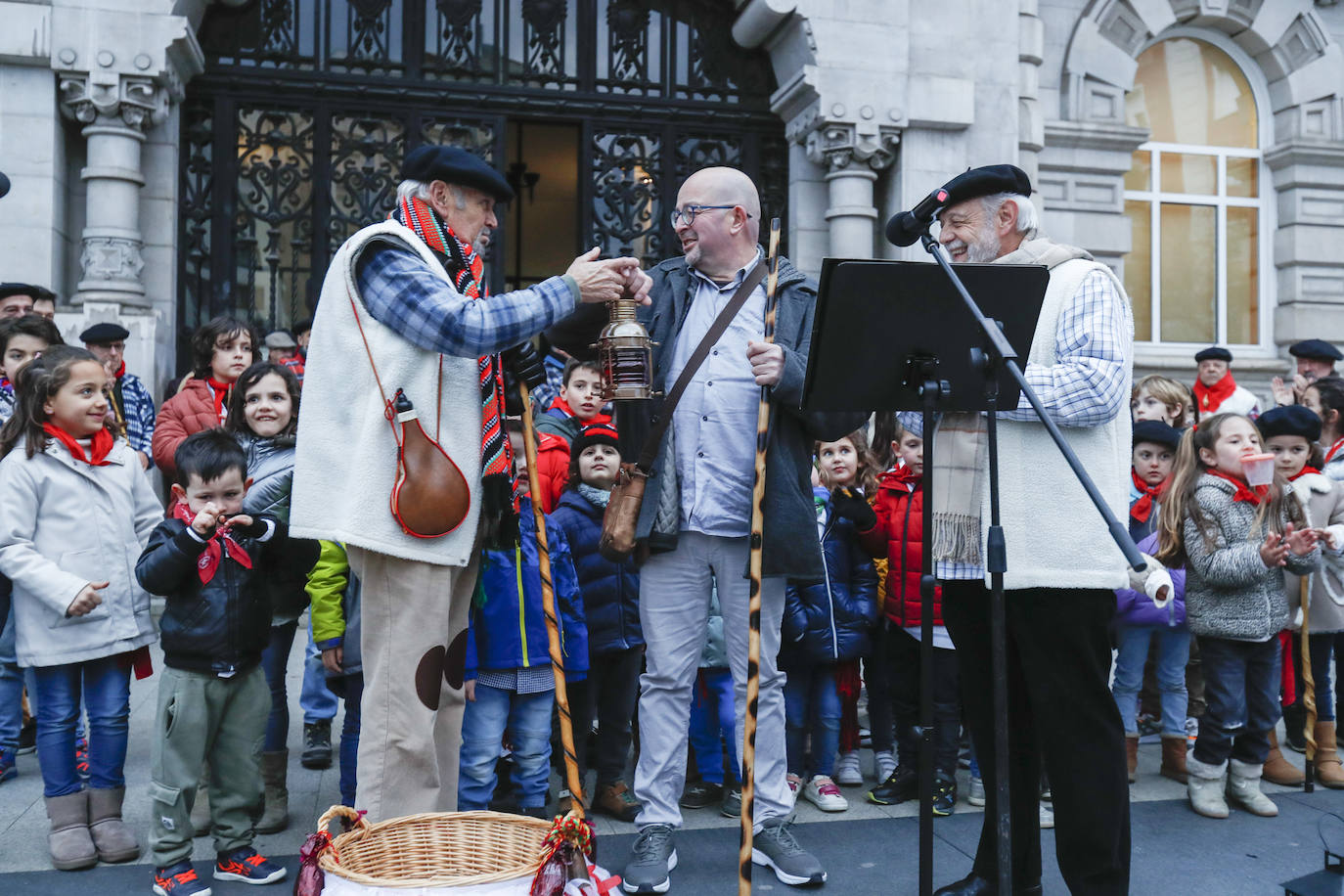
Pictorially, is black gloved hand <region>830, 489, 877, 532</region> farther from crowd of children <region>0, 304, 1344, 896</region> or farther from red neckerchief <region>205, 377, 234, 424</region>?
red neckerchief <region>205, 377, 234, 424</region>

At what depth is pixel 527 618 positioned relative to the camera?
4305 mm

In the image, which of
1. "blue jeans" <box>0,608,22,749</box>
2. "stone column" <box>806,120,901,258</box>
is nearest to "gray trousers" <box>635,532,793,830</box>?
"blue jeans" <box>0,608,22,749</box>

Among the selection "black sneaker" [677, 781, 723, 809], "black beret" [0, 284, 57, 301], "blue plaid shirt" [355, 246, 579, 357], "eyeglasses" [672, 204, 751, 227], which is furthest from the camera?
"black beret" [0, 284, 57, 301]

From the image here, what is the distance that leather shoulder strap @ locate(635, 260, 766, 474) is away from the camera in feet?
12.6

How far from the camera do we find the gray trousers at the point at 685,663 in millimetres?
3904

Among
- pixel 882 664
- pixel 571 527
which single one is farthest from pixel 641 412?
pixel 882 664

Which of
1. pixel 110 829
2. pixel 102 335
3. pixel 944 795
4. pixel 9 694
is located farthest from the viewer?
pixel 102 335

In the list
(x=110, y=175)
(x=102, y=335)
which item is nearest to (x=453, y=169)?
(x=102, y=335)

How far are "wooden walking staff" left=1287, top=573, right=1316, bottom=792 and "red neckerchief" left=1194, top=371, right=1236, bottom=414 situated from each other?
3472 mm

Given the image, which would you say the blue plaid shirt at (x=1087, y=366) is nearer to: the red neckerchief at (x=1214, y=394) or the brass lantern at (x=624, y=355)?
the brass lantern at (x=624, y=355)

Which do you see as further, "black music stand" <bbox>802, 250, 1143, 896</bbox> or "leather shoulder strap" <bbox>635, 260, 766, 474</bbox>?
"leather shoulder strap" <bbox>635, 260, 766, 474</bbox>

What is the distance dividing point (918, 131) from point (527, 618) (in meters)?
5.96

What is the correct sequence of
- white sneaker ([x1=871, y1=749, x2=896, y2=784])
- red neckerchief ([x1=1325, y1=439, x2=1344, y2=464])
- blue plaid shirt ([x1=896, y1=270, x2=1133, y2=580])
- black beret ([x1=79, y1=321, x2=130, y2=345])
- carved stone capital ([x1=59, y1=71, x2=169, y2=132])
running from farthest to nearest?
carved stone capital ([x1=59, y1=71, x2=169, y2=132])
black beret ([x1=79, y1=321, x2=130, y2=345])
red neckerchief ([x1=1325, y1=439, x2=1344, y2=464])
white sneaker ([x1=871, y1=749, x2=896, y2=784])
blue plaid shirt ([x1=896, y1=270, x2=1133, y2=580])

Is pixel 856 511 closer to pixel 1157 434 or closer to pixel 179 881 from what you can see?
pixel 1157 434
